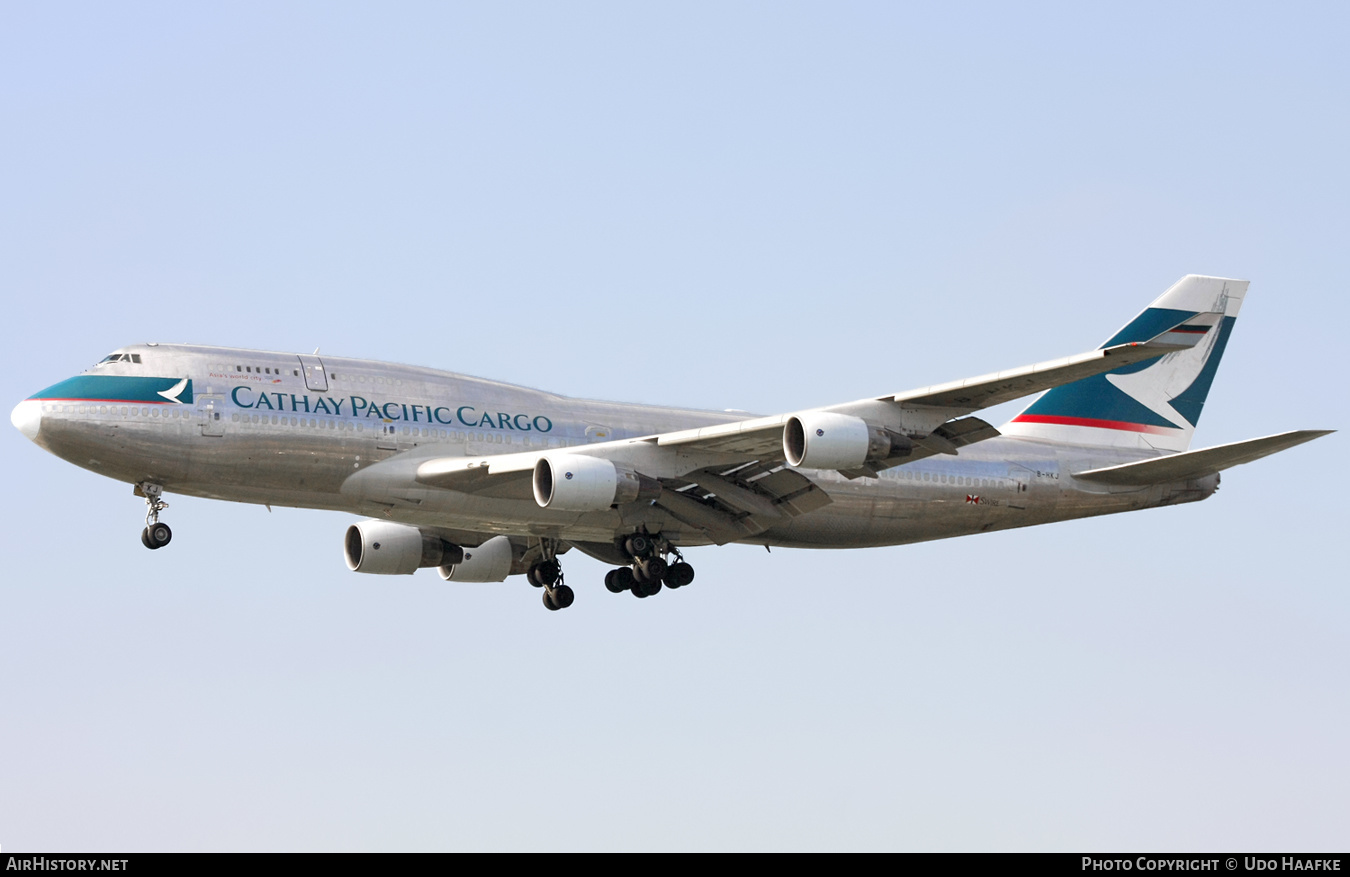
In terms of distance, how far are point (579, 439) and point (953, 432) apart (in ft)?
28.5

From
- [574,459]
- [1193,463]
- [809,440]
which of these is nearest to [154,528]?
[574,459]

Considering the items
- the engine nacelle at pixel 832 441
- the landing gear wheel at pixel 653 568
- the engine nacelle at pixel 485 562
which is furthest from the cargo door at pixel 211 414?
the engine nacelle at pixel 832 441

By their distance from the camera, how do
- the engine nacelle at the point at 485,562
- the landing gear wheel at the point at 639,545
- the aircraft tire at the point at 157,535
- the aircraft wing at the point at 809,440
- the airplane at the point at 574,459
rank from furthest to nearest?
the engine nacelle at the point at 485,562, the landing gear wheel at the point at 639,545, the aircraft tire at the point at 157,535, the airplane at the point at 574,459, the aircraft wing at the point at 809,440

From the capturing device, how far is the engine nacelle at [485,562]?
156 ft

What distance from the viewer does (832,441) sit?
124 ft

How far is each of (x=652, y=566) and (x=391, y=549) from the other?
7527 mm

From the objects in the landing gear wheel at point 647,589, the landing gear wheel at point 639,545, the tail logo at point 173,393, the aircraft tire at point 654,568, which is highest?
the tail logo at point 173,393

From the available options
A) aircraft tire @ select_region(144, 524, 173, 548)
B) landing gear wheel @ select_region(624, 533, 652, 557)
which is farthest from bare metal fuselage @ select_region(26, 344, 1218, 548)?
aircraft tire @ select_region(144, 524, 173, 548)

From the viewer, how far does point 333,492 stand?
40.0 metres

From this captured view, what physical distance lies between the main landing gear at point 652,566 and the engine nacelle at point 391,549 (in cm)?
592

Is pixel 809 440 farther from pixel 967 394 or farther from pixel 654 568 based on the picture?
pixel 654 568

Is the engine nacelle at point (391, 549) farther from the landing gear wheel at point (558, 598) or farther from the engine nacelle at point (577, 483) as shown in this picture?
the engine nacelle at point (577, 483)
